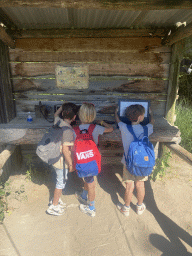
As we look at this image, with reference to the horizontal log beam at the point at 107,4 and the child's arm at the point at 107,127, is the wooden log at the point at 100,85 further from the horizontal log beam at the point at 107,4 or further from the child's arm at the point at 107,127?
the horizontal log beam at the point at 107,4

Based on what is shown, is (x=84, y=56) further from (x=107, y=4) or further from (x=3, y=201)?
(x=3, y=201)

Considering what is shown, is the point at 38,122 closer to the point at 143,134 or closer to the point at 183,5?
the point at 143,134

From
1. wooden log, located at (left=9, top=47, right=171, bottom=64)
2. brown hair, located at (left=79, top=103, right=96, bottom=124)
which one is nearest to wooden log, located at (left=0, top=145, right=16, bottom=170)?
brown hair, located at (left=79, top=103, right=96, bottom=124)

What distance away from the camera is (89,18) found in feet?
9.64

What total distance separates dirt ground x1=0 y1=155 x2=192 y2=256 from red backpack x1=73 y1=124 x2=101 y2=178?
91cm

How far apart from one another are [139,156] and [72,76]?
6.55 feet

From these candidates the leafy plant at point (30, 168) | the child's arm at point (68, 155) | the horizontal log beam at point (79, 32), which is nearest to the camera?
the child's arm at point (68, 155)

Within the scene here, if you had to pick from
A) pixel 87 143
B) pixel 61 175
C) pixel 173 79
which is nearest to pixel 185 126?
pixel 173 79

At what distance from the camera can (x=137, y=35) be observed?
11.7 feet

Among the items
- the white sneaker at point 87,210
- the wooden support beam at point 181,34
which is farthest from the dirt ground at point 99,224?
the wooden support beam at point 181,34

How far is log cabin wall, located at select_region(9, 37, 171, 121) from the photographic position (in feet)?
11.8

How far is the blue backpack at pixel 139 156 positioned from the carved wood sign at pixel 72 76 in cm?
152

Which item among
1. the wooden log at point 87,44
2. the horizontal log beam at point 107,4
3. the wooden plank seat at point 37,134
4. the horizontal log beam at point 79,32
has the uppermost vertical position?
the horizontal log beam at point 79,32

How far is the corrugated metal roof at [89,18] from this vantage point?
8.74 ft
